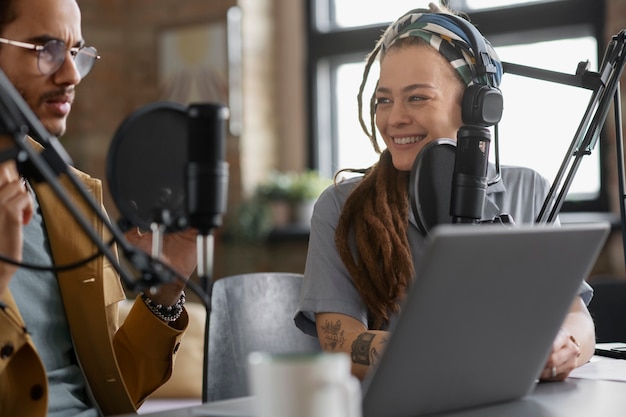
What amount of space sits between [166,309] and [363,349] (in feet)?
1.16

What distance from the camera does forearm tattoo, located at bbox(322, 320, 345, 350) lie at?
5.27ft

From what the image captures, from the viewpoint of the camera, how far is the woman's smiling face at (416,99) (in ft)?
5.79

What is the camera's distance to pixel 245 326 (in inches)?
71.0

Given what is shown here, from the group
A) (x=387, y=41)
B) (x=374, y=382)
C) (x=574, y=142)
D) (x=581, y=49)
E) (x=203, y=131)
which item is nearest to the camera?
(x=203, y=131)

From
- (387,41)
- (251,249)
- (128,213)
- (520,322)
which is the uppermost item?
(387,41)

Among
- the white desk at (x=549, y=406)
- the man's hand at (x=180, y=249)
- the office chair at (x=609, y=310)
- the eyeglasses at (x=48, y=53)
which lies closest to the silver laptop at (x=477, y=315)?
the white desk at (x=549, y=406)

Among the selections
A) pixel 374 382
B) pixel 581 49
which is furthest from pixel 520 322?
pixel 581 49

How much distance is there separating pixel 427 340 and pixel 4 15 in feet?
3.05

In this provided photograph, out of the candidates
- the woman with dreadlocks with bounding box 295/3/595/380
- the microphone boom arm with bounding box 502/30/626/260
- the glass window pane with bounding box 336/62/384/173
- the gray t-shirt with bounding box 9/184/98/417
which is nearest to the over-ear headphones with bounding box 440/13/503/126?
the microphone boom arm with bounding box 502/30/626/260

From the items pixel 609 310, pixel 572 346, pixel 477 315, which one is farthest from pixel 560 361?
pixel 609 310

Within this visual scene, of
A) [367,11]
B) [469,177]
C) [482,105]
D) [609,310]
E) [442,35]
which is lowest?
[609,310]

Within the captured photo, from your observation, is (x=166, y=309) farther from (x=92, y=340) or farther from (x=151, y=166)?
(x=151, y=166)

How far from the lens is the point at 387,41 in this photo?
5.94ft

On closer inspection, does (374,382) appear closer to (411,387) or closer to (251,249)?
(411,387)
